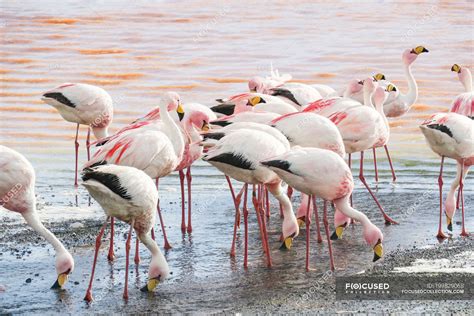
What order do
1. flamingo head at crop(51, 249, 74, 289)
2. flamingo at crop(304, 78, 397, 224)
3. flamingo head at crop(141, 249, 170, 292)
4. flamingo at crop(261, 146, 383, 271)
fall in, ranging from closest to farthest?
flamingo head at crop(141, 249, 170, 292), flamingo head at crop(51, 249, 74, 289), flamingo at crop(261, 146, 383, 271), flamingo at crop(304, 78, 397, 224)

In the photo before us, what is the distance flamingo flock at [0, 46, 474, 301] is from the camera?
7430 mm

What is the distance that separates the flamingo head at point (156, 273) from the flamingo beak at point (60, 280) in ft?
1.92

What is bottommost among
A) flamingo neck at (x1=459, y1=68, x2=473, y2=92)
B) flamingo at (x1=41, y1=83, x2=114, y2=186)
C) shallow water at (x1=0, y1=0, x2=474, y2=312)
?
shallow water at (x1=0, y1=0, x2=474, y2=312)

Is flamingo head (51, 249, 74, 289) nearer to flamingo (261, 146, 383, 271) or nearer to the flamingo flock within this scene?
the flamingo flock

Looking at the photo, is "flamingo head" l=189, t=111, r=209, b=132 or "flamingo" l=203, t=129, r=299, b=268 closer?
"flamingo" l=203, t=129, r=299, b=268

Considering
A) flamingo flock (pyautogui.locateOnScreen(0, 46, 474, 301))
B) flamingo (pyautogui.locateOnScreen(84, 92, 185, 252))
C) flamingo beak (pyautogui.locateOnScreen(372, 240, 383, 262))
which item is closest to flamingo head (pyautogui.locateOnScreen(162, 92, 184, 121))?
flamingo flock (pyautogui.locateOnScreen(0, 46, 474, 301))

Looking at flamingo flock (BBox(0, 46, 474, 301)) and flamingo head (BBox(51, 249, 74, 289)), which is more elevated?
flamingo flock (BBox(0, 46, 474, 301))

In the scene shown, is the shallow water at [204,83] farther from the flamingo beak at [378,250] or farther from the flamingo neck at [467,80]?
the flamingo neck at [467,80]

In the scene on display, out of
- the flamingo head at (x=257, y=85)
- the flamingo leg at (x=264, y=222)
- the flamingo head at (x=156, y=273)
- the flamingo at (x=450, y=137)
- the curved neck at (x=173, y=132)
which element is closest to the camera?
the flamingo head at (x=156, y=273)

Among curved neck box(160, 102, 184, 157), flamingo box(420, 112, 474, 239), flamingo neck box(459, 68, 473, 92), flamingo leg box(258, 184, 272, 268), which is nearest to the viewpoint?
flamingo leg box(258, 184, 272, 268)

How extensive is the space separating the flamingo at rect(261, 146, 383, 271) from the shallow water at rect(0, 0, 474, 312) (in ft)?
1.44

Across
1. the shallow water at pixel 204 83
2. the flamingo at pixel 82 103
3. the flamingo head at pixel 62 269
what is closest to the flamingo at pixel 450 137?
the shallow water at pixel 204 83

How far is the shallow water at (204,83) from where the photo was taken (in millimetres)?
7723

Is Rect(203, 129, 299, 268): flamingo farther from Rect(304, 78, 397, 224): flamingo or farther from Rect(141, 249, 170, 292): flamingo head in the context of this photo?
Rect(304, 78, 397, 224): flamingo
